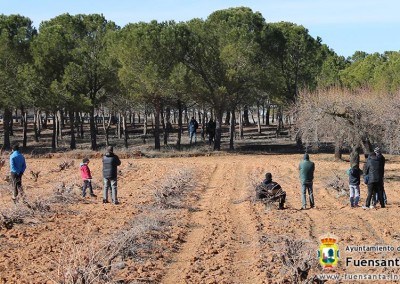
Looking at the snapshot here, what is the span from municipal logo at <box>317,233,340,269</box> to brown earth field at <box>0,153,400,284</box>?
116 millimetres

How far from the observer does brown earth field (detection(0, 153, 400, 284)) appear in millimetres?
8648

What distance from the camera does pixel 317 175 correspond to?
25688mm

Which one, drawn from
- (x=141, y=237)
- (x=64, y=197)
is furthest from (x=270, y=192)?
(x=64, y=197)

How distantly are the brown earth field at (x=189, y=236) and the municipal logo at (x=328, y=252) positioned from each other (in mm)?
116

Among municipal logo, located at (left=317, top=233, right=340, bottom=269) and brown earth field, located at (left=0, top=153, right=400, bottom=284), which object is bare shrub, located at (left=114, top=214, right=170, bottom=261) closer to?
brown earth field, located at (left=0, top=153, right=400, bottom=284)

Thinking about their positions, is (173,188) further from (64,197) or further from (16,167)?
(16,167)

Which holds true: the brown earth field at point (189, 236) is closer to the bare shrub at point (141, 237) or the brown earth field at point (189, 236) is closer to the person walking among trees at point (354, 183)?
the bare shrub at point (141, 237)

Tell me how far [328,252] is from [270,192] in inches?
225

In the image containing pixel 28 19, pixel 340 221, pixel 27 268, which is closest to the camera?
pixel 27 268

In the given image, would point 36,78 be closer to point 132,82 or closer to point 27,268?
point 132,82

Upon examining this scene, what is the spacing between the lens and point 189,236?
38.8ft

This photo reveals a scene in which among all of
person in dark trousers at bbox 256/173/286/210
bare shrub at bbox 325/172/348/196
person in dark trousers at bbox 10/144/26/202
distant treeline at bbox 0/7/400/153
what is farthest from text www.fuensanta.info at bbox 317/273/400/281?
distant treeline at bbox 0/7/400/153

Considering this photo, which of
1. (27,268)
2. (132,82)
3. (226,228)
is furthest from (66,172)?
(27,268)

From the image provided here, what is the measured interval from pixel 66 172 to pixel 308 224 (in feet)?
53.9
